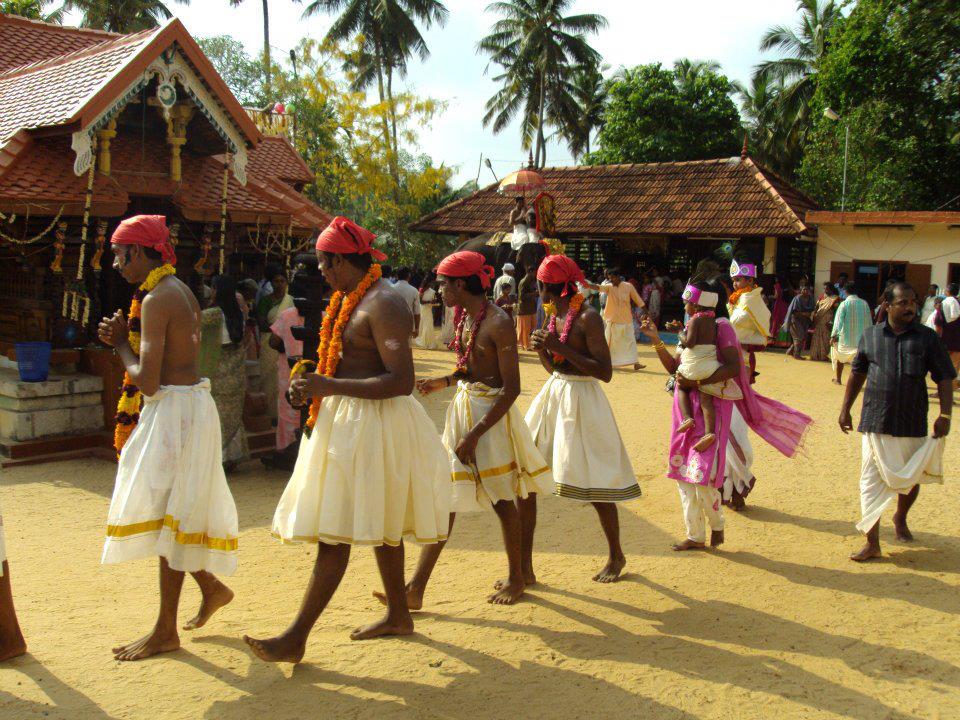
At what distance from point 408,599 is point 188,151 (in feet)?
24.2

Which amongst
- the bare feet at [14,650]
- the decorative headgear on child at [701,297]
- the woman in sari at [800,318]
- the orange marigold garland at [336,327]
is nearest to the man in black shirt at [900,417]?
the decorative headgear on child at [701,297]

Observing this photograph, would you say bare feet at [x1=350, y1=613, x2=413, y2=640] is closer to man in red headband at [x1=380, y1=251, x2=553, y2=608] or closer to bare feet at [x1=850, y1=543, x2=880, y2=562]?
man in red headband at [x1=380, y1=251, x2=553, y2=608]

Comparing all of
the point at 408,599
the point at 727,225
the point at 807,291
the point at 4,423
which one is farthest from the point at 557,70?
the point at 408,599

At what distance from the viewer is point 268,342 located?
28.4ft

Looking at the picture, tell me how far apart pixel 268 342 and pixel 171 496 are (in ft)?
16.0

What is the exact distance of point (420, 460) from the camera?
3.89 metres

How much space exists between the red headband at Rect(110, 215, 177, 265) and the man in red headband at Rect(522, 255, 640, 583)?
2.00 m

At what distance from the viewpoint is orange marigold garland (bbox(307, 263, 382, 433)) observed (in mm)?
3838

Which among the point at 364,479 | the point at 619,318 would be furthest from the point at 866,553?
the point at 619,318

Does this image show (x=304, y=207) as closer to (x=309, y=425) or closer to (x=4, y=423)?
(x=4, y=423)

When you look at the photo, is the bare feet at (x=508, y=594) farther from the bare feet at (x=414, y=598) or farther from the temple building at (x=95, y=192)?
the temple building at (x=95, y=192)

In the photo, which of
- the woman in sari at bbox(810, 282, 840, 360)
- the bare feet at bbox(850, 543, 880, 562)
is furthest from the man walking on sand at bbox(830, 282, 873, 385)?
the bare feet at bbox(850, 543, 880, 562)

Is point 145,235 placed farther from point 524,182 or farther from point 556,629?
point 524,182

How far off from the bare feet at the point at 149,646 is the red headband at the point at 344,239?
187 centimetres
